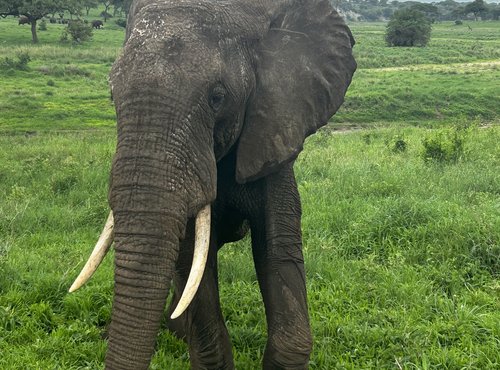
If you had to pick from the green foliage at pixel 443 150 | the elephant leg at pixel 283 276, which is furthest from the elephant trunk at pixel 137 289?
the green foliage at pixel 443 150

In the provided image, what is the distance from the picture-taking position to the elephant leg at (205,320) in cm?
379

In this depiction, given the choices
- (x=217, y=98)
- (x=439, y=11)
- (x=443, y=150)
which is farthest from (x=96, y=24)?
(x=439, y=11)

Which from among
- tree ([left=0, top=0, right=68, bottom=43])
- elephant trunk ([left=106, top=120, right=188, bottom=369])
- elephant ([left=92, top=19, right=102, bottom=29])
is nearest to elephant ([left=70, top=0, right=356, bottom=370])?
elephant trunk ([left=106, top=120, right=188, bottom=369])

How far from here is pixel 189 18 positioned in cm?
298

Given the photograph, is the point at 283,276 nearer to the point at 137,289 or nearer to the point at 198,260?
the point at 198,260

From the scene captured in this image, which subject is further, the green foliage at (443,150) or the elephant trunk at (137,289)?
the green foliage at (443,150)

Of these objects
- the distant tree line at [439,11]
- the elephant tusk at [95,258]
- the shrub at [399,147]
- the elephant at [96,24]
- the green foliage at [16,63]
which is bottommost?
the distant tree line at [439,11]

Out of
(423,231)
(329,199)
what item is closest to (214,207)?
(423,231)

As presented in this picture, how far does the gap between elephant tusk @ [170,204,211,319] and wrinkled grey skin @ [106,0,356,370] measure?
8 cm

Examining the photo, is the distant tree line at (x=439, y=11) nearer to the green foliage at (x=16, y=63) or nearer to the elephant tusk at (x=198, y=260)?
the green foliage at (x=16, y=63)

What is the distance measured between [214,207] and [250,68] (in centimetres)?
93

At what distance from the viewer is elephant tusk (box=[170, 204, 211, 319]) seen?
2559 millimetres

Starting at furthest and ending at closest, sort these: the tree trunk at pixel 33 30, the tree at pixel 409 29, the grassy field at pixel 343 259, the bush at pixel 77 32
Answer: the tree at pixel 409 29
the bush at pixel 77 32
the tree trunk at pixel 33 30
the grassy field at pixel 343 259

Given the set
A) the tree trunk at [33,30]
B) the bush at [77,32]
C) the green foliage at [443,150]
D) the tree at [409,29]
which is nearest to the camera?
the green foliage at [443,150]
